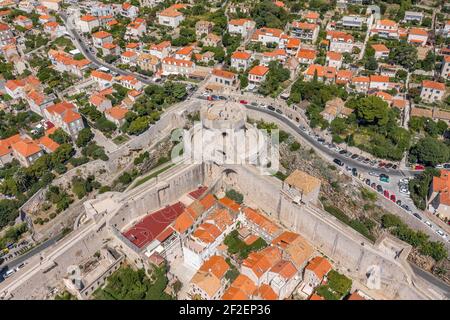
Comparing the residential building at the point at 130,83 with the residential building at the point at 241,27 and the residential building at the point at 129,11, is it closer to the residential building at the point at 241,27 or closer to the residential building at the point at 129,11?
the residential building at the point at 241,27

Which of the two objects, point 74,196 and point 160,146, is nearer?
point 74,196

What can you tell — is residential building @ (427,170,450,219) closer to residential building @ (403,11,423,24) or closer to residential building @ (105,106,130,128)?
residential building @ (105,106,130,128)

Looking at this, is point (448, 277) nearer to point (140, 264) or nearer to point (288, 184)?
point (288, 184)

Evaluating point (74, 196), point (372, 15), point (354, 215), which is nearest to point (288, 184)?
point (354, 215)

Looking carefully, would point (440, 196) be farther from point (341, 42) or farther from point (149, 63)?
point (149, 63)

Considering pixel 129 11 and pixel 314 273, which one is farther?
pixel 129 11

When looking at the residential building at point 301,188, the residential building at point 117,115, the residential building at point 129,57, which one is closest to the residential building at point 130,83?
the residential building at point 117,115

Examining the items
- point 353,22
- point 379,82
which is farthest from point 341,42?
point 379,82

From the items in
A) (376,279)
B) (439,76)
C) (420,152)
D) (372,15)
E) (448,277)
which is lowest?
(448,277)
